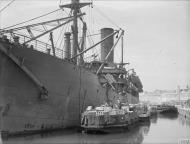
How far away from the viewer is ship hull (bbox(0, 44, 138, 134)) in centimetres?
1586

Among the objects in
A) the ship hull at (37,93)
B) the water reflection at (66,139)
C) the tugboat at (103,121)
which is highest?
the ship hull at (37,93)

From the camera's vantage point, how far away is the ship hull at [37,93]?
52.0 feet

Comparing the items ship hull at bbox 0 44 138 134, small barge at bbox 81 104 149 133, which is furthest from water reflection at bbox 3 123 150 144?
ship hull at bbox 0 44 138 134

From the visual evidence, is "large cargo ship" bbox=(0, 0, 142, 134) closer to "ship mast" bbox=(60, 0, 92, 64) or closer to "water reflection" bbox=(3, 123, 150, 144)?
"water reflection" bbox=(3, 123, 150, 144)

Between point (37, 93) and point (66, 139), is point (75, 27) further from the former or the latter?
point (66, 139)

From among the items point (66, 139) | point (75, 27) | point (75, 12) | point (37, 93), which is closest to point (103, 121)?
point (66, 139)

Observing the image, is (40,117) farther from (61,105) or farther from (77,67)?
(77,67)

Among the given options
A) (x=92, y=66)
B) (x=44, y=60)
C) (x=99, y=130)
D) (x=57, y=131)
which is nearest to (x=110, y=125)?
(x=99, y=130)

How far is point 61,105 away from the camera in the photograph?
62.7ft

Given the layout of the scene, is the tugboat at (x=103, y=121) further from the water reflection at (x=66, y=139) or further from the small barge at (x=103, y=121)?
the water reflection at (x=66, y=139)

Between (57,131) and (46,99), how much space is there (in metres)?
2.33

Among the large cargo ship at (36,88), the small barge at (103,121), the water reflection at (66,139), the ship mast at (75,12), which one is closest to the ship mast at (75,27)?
the ship mast at (75,12)

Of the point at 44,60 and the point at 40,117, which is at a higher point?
the point at 44,60

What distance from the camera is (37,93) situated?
17.2 m
